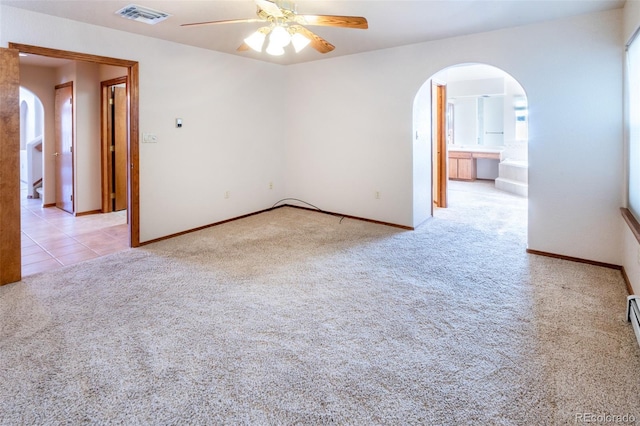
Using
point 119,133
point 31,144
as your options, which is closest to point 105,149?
point 119,133

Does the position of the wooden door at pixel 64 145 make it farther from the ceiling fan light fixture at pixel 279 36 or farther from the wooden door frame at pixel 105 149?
the ceiling fan light fixture at pixel 279 36

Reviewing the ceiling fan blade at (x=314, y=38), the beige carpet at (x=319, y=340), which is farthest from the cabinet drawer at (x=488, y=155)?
the ceiling fan blade at (x=314, y=38)

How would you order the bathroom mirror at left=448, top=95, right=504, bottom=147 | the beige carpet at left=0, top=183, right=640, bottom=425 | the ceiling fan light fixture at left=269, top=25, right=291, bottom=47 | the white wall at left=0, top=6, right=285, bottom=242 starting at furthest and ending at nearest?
the bathroom mirror at left=448, top=95, right=504, bottom=147, the white wall at left=0, top=6, right=285, bottom=242, the ceiling fan light fixture at left=269, top=25, right=291, bottom=47, the beige carpet at left=0, top=183, right=640, bottom=425

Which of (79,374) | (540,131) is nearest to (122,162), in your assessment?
(79,374)

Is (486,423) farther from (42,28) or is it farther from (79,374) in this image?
(42,28)

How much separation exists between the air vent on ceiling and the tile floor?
2394 mm

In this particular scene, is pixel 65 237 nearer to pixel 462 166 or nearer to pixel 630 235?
pixel 630 235

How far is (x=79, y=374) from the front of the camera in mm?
1987

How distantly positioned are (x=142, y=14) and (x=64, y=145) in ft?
12.5

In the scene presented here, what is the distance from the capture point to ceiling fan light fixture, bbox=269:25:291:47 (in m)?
2.84

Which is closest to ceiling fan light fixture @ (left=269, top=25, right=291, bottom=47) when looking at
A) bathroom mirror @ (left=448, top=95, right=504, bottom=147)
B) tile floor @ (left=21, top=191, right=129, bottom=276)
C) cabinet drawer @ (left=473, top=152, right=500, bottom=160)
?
tile floor @ (left=21, top=191, right=129, bottom=276)

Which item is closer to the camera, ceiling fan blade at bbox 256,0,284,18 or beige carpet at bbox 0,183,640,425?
beige carpet at bbox 0,183,640,425

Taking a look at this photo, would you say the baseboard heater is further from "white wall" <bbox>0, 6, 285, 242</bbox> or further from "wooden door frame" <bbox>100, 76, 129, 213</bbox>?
"wooden door frame" <bbox>100, 76, 129, 213</bbox>

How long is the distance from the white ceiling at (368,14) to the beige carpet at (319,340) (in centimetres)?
231
